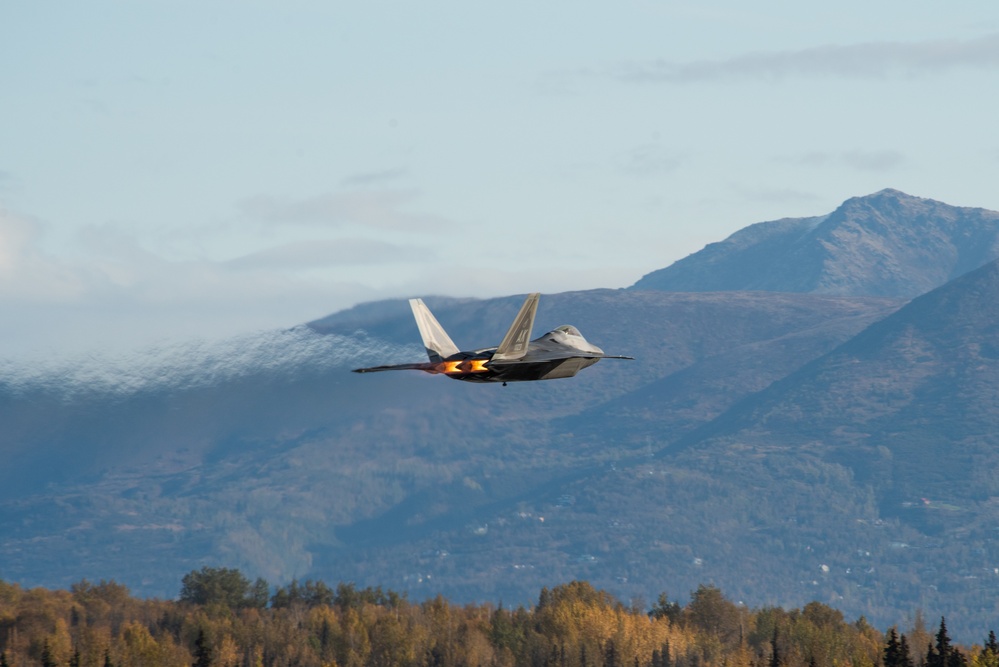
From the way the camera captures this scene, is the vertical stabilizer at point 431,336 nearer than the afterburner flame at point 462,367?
No

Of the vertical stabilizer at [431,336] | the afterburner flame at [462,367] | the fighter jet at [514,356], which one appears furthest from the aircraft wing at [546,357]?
the vertical stabilizer at [431,336]

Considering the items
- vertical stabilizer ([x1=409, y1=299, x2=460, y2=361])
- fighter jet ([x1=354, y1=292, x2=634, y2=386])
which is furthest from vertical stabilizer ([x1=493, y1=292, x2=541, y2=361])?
vertical stabilizer ([x1=409, y1=299, x2=460, y2=361])

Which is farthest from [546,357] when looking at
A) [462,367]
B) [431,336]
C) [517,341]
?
[431,336]

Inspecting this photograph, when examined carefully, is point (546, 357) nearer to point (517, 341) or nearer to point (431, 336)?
point (517, 341)

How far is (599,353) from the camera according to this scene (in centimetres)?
9519

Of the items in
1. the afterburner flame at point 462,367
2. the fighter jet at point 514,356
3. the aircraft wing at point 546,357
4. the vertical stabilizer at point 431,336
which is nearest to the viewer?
the afterburner flame at point 462,367

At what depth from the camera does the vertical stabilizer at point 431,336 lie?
97250 mm

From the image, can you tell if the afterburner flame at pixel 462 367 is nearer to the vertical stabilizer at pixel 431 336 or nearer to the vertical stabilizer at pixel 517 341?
the vertical stabilizer at pixel 517 341

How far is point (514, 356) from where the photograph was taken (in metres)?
93.6

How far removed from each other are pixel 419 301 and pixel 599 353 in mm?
11113

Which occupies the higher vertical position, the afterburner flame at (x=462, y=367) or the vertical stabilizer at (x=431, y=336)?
the vertical stabilizer at (x=431, y=336)

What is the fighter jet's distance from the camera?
92500 millimetres

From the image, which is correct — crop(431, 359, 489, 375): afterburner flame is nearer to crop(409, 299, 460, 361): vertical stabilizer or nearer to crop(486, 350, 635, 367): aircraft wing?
crop(486, 350, 635, 367): aircraft wing

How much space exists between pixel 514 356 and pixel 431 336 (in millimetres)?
7025
